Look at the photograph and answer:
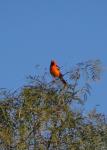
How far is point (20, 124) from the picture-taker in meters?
6.38

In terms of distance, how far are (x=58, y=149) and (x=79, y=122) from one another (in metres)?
0.56

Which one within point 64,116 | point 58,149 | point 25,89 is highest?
point 25,89

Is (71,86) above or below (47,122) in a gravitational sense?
above

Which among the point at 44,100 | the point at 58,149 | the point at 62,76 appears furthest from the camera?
the point at 62,76

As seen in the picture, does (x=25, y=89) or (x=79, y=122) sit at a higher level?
(x=25, y=89)

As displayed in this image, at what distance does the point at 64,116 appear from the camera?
21.5 feet

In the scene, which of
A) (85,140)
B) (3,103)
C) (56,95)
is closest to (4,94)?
(3,103)

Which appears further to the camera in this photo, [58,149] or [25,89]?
[25,89]

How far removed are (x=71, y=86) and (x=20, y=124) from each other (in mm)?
1001

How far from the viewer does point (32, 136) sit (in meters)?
6.28

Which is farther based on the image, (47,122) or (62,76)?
(62,76)

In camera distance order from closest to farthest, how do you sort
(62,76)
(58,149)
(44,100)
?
(58,149), (44,100), (62,76)

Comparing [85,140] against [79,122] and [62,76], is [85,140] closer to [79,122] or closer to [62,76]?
[79,122]

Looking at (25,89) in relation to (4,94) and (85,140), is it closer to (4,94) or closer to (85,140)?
(4,94)
